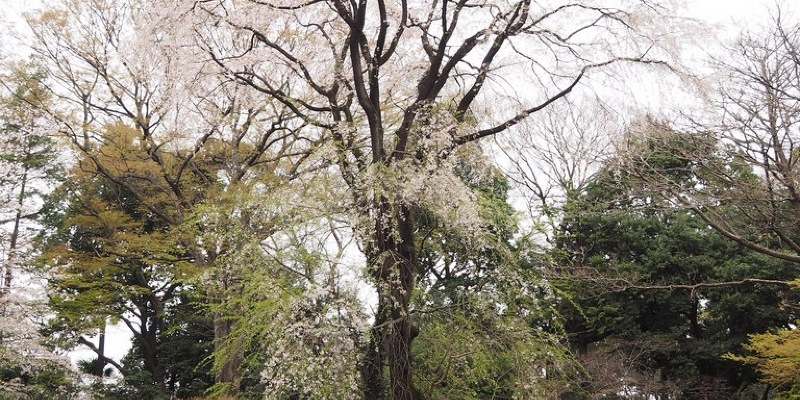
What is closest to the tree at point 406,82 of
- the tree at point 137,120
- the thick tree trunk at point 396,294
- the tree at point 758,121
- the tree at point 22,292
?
the thick tree trunk at point 396,294

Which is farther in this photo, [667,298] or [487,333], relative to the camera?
[667,298]

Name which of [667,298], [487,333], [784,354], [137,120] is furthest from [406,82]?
[667,298]

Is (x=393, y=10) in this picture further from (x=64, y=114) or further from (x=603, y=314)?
(x=603, y=314)

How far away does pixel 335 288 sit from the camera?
5.48m

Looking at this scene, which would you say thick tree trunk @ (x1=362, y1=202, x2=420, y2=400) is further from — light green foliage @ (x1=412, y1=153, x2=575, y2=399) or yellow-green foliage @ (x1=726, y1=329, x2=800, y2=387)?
yellow-green foliage @ (x1=726, y1=329, x2=800, y2=387)

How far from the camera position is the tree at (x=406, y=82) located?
5.71 m

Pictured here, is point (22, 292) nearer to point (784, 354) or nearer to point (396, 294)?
point (396, 294)

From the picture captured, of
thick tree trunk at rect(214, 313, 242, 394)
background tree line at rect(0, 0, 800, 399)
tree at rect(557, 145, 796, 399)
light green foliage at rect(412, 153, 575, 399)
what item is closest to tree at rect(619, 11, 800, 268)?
background tree line at rect(0, 0, 800, 399)

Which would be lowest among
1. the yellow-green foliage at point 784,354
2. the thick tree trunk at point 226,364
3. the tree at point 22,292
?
the yellow-green foliage at point 784,354

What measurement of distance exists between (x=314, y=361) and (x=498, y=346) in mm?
1795

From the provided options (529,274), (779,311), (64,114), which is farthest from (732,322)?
(64,114)

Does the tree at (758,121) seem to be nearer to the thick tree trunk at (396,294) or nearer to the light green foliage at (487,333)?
the light green foliage at (487,333)

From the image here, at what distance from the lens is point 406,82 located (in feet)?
26.4

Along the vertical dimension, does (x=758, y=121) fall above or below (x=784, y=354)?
above
